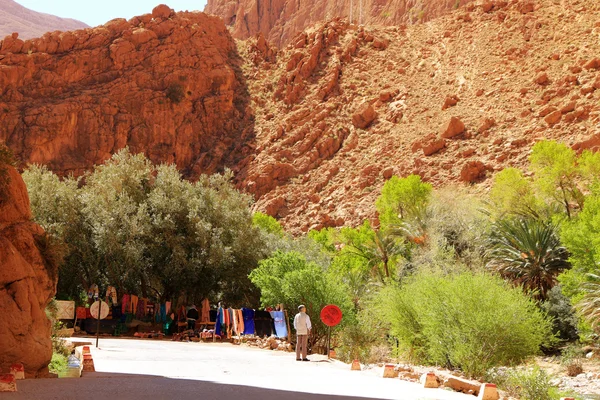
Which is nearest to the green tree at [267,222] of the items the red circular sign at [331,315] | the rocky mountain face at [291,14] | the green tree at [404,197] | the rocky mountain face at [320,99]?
the rocky mountain face at [320,99]

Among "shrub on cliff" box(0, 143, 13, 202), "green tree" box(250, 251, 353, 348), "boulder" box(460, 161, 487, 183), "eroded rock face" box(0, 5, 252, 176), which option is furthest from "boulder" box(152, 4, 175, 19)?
Answer: "shrub on cliff" box(0, 143, 13, 202)

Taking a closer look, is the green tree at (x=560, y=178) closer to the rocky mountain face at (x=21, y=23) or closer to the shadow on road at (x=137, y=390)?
the shadow on road at (x=137, y=390)

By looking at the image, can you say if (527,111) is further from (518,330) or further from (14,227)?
(14,227)

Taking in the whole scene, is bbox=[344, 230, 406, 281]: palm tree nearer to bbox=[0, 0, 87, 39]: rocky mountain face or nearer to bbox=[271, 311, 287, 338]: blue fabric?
bbox=[271, 311, 287, 338]: blue fabric

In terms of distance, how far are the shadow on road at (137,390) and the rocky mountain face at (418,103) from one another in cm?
4877

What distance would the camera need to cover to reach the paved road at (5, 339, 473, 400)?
11016 millimetres

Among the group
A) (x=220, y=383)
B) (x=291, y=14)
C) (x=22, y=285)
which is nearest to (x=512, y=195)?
(x=220, y=383)

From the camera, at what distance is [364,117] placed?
249ft

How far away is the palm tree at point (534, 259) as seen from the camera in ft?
123

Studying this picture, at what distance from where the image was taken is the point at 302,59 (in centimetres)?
8800

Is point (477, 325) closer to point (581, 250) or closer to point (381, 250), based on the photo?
point (581, 250)

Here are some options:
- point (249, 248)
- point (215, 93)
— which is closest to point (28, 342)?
point (249, 248)

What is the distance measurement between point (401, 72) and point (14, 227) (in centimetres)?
6995

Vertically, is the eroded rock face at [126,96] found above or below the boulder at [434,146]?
above
